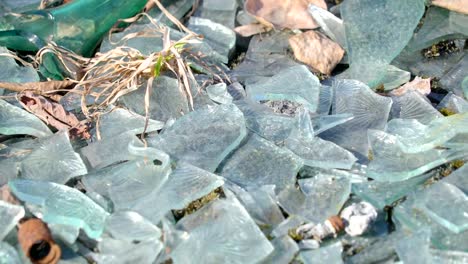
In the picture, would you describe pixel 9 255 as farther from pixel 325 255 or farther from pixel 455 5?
pixel 455 5

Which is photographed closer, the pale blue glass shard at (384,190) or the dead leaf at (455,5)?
the pale blue glass shard at (384,190)

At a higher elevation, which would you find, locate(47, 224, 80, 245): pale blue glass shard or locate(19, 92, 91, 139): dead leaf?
locate(19, 92, 91, 139): dead leaf

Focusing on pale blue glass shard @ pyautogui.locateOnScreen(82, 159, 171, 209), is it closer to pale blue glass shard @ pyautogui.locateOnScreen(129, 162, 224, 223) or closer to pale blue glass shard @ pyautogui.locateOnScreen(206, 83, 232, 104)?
pale blue glass shard @ pyautogui.locateOnScreen(129, 162, 224, 223)

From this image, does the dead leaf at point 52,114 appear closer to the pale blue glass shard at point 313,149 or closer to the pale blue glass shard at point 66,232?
the pale blue glass shard at point 66,232

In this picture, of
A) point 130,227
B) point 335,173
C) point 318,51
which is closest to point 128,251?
point 130,227

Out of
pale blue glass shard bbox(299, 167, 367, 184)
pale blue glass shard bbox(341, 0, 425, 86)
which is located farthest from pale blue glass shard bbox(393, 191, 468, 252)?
pale blue glass shard bbox(341, 0, 425, 86)

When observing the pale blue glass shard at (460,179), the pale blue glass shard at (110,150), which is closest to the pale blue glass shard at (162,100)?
the pale blue glass shard at (110,150)
